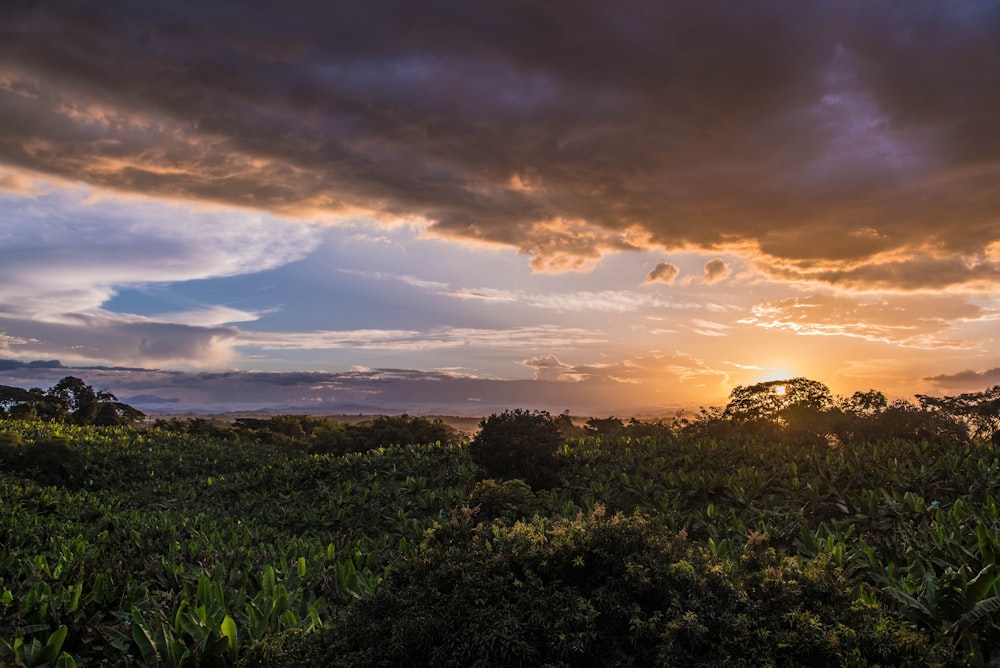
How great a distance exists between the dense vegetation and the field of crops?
0.11 ft

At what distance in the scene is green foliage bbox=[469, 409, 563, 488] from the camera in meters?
18.3

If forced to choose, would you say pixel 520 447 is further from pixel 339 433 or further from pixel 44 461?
pixel 339 433

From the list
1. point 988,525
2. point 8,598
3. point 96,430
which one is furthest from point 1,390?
point 988,525

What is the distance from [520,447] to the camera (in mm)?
18500

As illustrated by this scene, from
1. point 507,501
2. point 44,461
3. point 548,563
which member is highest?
point 548,563

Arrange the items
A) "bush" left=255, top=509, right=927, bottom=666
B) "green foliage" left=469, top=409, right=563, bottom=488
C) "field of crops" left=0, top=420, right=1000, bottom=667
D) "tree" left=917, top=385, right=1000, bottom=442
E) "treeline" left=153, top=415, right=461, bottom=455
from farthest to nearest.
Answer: "treeline" left=153, top=415, right=461, bottom=455
"tree" left=917, top=385, right=1000, bottom=442
"green foliage" left=469, top=409, right=563, bottom=488
"field of crops" left=0, top=420, right=1000, bottom=667
"bush" left=255, top=509, right=927, bottom=666

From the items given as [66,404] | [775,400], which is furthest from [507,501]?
[66,404]

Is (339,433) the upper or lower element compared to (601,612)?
lower

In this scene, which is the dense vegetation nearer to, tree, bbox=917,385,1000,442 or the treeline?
tree, bbox=917,385,1000,442

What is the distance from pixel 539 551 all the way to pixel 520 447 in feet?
41.7

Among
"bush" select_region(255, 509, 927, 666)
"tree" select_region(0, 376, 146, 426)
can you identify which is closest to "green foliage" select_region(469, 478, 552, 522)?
"bush" select_region(255, 509, 927, 666)

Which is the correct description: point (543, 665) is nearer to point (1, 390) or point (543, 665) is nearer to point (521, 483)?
point (521, 483)

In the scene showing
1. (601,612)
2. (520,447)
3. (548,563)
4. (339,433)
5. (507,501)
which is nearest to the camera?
(601,612)

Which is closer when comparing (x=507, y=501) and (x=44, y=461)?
(x=507, y=501)
